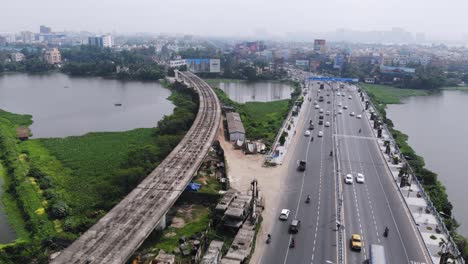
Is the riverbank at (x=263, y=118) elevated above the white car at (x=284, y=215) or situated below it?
above

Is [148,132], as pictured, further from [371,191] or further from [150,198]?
[371,191]

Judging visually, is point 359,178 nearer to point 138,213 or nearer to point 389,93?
point 138,213

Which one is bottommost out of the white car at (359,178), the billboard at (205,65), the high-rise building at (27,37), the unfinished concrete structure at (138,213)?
the white car at (359,178)

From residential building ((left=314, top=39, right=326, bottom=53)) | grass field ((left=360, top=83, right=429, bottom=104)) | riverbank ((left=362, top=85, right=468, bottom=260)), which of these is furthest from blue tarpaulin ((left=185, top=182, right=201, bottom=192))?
residential building ((left=314, top=39, right=326, bottom=53))

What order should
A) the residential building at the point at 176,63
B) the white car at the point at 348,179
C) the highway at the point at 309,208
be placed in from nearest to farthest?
the highway at the point at 309,208
the white car at the point at 348,179
the residential building at the point at 176,63

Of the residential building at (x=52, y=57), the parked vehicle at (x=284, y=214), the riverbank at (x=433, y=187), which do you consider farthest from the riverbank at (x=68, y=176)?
the residential building at (x=52, y=57)

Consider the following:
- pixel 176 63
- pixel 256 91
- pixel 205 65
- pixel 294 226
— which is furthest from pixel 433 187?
pixel 176 63

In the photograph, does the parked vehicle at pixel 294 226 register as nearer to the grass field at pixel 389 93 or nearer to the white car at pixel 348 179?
the white car at pixel 348 179
